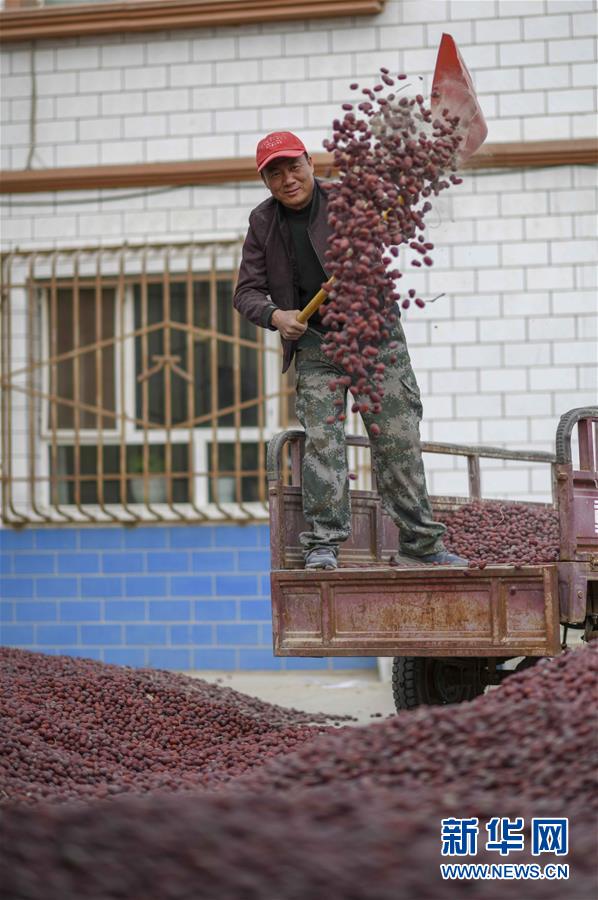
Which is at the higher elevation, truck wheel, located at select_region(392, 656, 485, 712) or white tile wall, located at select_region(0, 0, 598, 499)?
white tile wall, located at select_region(0, 0, 598, 499)

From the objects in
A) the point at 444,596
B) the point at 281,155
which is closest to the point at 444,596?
the point at 444,596

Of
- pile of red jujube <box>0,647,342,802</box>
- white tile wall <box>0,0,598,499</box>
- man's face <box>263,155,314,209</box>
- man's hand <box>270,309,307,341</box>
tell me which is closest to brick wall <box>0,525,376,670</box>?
white tile wall <box>0,0,598,499</box>

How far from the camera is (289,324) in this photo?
529cm

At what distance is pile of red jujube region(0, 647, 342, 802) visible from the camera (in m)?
4.70

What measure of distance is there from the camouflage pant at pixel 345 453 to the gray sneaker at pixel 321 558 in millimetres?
30

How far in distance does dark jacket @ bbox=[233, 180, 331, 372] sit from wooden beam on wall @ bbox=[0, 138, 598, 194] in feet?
13.6

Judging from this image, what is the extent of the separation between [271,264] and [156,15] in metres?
5.38

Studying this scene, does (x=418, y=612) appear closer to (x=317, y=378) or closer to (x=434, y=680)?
(x=317, y=378)

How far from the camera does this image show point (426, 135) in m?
5.27

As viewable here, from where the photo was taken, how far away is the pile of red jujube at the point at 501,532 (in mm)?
5758

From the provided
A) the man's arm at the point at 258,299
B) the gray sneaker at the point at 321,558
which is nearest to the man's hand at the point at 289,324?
the man's arm at the point at 258,299

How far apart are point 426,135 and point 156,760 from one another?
2.73 m

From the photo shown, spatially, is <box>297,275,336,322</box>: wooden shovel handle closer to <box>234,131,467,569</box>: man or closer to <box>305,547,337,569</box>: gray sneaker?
<box>234,131,467,569</box>: man

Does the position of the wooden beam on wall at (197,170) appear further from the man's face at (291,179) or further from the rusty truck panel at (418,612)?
the rusty truck panel at (418,612)
